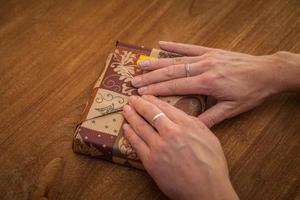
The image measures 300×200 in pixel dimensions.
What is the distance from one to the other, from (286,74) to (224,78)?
0.14m

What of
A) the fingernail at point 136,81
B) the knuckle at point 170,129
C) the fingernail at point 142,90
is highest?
the fingernail at point 136,81

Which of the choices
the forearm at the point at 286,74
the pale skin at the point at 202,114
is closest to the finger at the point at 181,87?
the pale skin at the point at 202,114

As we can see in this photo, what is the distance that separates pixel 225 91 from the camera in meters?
0.70

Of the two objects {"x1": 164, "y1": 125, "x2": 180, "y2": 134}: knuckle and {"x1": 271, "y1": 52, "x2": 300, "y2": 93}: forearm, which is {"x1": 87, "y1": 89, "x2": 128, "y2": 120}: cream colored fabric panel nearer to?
{"x1": 164, "y1": 125, "x2": 180, "y2": 134}: knuckle

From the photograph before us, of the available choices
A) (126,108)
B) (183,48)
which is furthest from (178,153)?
(183,48)

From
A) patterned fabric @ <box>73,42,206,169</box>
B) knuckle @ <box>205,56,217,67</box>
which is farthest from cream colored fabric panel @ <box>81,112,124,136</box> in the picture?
knuckle @ <box>205,56,217,67</box>

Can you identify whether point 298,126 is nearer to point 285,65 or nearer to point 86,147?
point 285,65

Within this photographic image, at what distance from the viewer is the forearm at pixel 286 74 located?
73 cm

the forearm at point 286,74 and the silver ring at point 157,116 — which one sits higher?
the forearm at point 286,74

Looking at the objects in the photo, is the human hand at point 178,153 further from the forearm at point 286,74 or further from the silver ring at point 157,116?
the forearm at point 286,74

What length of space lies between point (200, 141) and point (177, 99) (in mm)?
120

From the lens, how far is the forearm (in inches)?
28.9

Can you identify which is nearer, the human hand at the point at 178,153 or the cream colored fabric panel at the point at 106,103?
the human hand at the point at 178,153

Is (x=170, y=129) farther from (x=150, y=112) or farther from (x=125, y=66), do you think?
(x=125, y=66)
